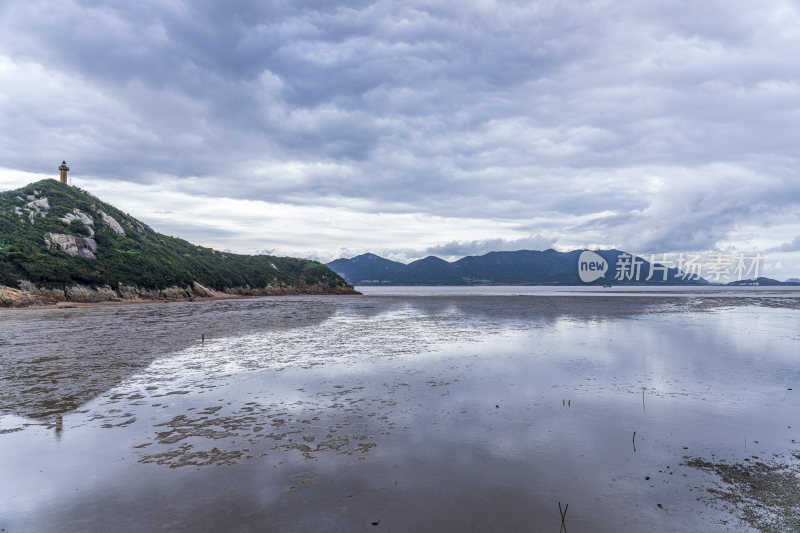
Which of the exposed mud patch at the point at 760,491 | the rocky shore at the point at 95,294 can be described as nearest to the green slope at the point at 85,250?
the rocky shore at the point at 95,294

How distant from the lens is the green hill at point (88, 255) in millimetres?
61656

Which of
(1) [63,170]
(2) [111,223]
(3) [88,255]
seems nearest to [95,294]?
(3) [88,255]

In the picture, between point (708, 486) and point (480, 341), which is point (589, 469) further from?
point (480, 341)

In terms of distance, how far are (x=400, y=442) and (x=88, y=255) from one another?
86.4 m

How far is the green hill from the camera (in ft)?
202

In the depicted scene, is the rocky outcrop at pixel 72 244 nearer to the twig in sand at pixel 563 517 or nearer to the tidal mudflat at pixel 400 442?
the tidal mudflat at pixel 400 442

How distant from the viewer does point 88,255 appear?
73.6m

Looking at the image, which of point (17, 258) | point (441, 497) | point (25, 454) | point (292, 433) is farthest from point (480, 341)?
point (17, 258)

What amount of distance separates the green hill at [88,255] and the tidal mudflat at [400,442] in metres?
53.7

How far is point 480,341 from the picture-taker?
26.7 metres

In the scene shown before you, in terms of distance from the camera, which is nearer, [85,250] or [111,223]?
[85,250]

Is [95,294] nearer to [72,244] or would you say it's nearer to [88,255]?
[88,255]

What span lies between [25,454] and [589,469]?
40.6ft

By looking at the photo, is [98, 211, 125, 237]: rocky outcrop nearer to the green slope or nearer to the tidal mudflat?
the green slope
